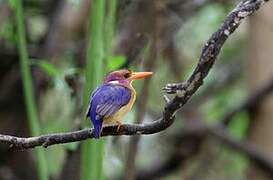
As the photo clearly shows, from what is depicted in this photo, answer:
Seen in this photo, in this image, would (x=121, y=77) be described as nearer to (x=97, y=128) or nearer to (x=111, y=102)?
(x=111, y=102)

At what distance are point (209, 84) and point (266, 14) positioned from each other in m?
0.64

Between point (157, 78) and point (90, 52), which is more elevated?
point (90, 52)

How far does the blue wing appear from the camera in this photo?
1421 millimetres

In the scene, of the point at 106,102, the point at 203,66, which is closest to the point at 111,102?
the point at 106,102

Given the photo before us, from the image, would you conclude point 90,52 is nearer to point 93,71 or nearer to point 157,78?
point 93,71

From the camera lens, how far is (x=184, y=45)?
4625 millimetres

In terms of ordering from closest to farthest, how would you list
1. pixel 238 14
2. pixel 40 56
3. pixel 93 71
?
pixel 238 14, pixel 93 71, pixel 40 56

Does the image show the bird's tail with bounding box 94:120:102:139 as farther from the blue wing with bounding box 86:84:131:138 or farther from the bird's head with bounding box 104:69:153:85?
the bird's head with bounding box 104:69:153:85

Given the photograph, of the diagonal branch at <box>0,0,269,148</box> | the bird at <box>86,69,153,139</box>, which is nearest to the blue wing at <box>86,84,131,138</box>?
the bird at <box>86,69,153,139</box>

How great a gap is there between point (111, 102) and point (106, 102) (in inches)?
0.6

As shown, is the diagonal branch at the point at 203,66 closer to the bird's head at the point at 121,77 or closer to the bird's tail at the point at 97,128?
the bird's tail at the point at 97,128

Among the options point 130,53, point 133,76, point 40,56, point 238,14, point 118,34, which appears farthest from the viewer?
point 40,56

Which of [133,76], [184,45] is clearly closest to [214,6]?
[184,45]

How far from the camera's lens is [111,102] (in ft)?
4.80
